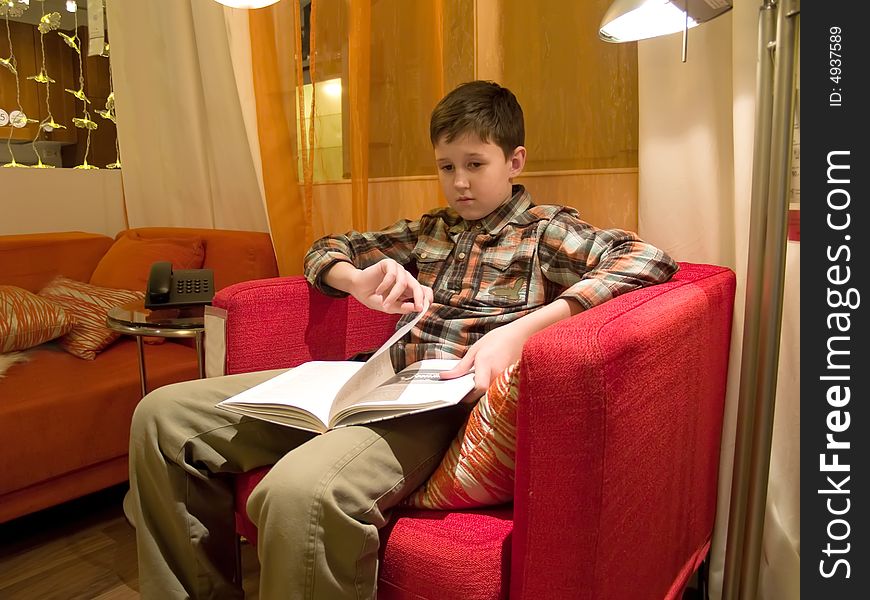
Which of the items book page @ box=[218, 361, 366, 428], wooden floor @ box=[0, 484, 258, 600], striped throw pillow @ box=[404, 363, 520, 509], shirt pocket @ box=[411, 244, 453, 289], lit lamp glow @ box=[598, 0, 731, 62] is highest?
lit lamp glow @ box=[598, 0, 731, 62]

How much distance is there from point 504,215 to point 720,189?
0.44m

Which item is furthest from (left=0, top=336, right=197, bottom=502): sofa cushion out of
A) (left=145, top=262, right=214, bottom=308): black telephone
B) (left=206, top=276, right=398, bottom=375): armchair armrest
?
(left=206, top=276, right=398, bottom=375): armchair armrest

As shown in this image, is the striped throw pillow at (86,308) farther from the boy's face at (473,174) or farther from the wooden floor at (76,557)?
the boy's face at (473,174)

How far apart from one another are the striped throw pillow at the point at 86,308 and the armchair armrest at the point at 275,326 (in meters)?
0.88

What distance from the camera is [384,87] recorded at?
5.85ft

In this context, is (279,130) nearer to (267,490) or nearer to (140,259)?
(140,259)

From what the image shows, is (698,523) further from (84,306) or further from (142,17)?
(142,17)

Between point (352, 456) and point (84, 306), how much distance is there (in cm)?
153

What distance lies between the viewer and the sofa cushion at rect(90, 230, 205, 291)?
2219mm

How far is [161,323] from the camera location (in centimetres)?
151

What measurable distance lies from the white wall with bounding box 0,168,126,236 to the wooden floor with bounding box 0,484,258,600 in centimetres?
140

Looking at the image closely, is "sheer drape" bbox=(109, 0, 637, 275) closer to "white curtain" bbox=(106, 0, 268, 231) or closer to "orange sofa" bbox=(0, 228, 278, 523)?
"white curtain" bbox=(106, 0, 268, 231)

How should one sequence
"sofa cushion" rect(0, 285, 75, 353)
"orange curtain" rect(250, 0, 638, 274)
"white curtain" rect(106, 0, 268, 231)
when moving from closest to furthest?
1. "orange curtain" rect(250, 0, 638, 274)
2. "sofa cushion" rect(0, 285, 75, 353)
3. "white curtain" rect(106, 0, 268, 231)

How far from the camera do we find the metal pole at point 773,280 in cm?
82
